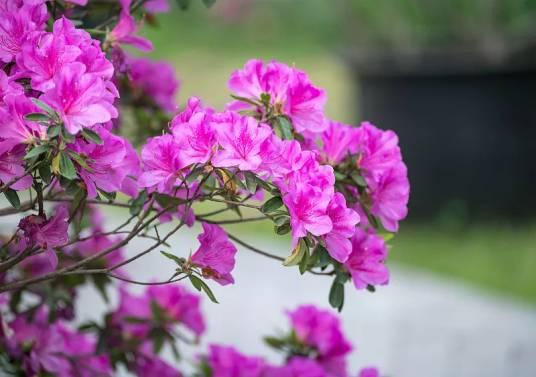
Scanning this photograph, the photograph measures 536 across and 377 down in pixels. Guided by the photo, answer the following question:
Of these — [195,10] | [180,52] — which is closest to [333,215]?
[180,52]

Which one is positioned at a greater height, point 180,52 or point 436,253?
point 436,253

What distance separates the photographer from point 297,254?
1.00 meters

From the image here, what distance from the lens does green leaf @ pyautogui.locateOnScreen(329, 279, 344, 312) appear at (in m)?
1.14

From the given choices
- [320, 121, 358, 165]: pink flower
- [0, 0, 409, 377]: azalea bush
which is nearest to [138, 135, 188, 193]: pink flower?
[0, 0, 409, 377]: azalea bush

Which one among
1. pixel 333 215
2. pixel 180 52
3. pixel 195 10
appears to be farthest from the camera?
pixel 195 10

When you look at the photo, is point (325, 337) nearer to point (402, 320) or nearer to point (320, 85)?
point (402, 320)

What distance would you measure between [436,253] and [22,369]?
2.64 metres

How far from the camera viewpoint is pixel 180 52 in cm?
726

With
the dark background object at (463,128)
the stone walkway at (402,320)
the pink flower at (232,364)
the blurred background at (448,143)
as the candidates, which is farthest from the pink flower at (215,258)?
the dark background object at (463,128)

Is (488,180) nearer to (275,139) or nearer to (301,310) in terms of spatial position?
(301,310)

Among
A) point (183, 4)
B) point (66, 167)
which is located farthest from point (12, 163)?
point (183, 4)

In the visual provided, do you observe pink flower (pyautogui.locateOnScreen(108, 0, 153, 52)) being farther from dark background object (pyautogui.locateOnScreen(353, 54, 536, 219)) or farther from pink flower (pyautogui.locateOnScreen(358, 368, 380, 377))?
dark background object (pyautogui.locateOnScreen(353, 54, 536, 219))

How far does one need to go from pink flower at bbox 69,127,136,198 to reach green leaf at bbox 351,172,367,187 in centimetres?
29

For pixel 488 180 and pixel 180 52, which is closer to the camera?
pixel 488 180
